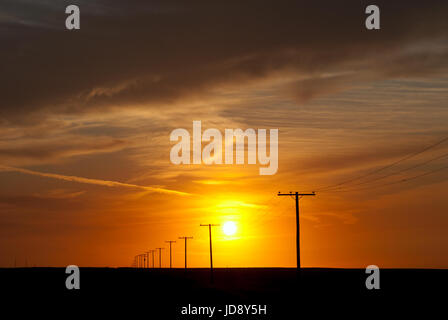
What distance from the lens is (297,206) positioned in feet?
245
